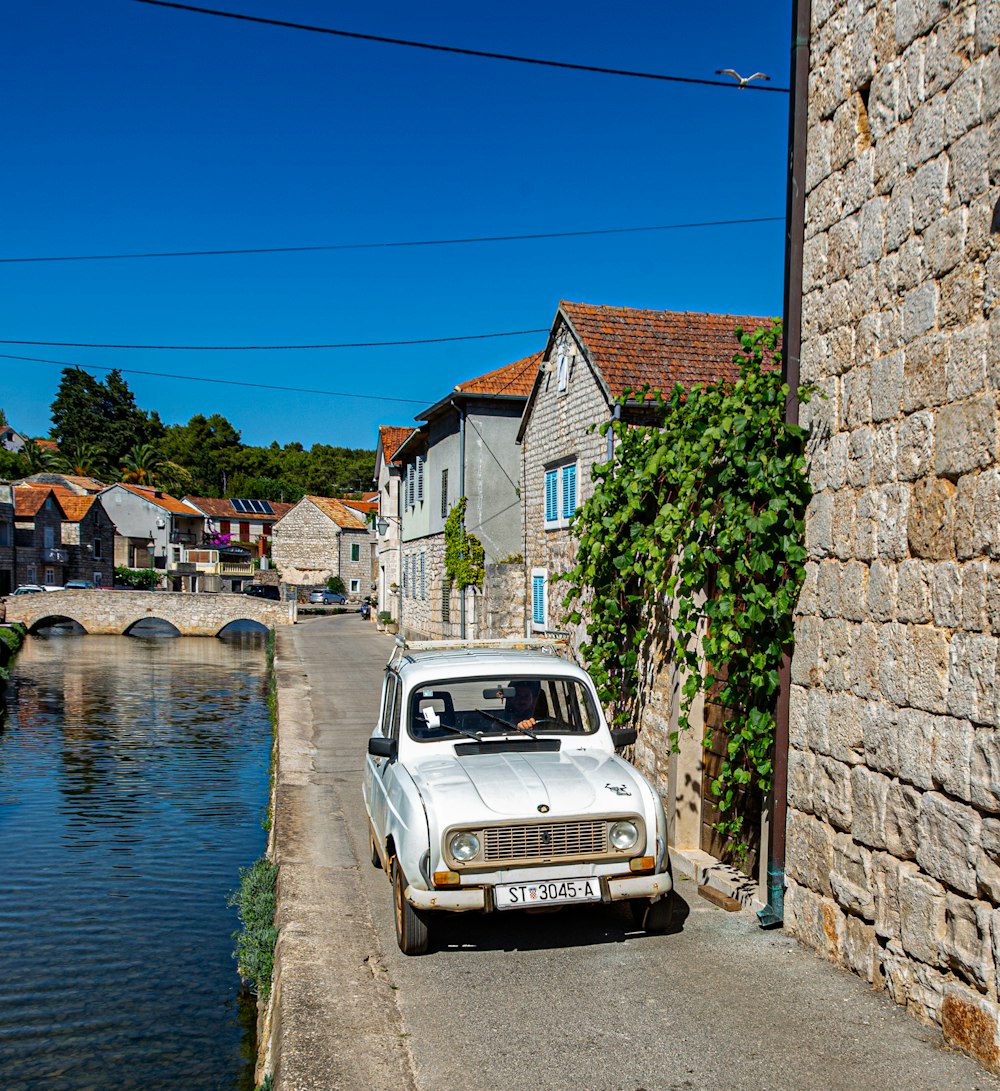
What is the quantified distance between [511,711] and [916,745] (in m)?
3.06

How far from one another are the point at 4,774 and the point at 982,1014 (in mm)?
16551

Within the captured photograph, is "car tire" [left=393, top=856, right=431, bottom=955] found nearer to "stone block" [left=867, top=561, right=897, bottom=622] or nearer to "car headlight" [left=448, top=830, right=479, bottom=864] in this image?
"car headlight" [left=448, top=830, right=479, bottom=864]

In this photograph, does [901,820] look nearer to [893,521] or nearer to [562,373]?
[893,521]

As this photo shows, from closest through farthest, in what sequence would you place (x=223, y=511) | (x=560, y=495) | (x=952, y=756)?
(x=952, y=756) → (x=560, y=495) → (x=223, y=511)

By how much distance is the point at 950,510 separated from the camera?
464 cm

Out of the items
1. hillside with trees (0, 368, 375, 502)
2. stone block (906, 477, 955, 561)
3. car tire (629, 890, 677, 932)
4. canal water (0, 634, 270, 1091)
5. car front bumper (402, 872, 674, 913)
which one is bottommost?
canal water (0, 634, 270, 1091)

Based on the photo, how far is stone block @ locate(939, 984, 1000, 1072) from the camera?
4.27 meters

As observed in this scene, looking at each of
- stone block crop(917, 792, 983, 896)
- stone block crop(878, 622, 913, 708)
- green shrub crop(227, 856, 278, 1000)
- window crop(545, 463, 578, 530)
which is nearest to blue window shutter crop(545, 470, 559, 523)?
window crop(545, 463, 578, 530)

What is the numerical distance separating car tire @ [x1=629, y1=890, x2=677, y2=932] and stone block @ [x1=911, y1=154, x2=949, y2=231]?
409 cm

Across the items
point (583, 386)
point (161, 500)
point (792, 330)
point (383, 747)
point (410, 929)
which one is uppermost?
point (161, 500)

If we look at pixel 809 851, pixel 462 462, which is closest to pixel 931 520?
pixel 809 851

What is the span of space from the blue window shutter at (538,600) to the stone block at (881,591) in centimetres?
1332

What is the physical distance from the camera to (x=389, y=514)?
132ft

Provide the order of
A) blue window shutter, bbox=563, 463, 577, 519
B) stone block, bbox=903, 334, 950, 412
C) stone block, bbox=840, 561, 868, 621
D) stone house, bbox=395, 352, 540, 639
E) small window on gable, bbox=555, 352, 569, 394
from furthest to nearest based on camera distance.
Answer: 1. stone house, bbox=395, 352, 540, 639
2. small window on gable, bbox=555, 352, 569, 394
3. blue window shutter, bbox=563, 463, 577, 519
4. stone block, bbox=840, 561, 868, 621
5. stone block, bbox=903, 334, 950, 412
